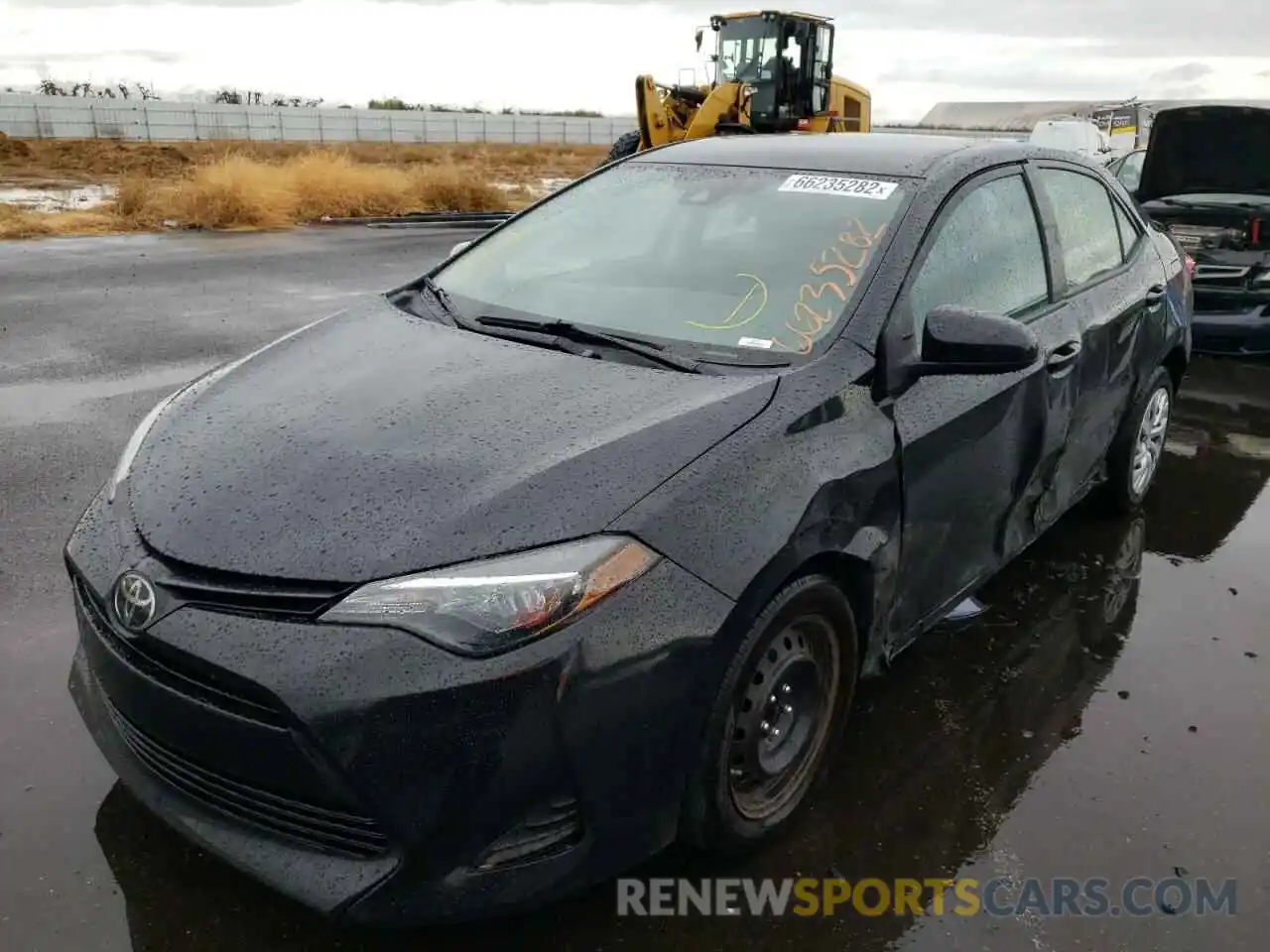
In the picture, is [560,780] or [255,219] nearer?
[560,780]

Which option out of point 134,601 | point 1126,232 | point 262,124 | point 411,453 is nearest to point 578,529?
point 411,453

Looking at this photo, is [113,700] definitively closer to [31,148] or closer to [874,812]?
[874,812]

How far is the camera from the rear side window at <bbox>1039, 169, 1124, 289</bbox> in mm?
3877

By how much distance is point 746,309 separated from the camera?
2990 millimetres

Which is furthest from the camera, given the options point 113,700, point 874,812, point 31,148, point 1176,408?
point 31,148

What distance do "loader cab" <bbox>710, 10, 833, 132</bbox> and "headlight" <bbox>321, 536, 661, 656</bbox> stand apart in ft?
51.5

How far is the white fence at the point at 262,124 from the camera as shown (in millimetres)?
42500

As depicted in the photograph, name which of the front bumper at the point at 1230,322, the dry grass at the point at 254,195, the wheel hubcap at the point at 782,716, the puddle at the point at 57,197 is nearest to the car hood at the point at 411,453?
the wheel hubcap at the point at 782,716

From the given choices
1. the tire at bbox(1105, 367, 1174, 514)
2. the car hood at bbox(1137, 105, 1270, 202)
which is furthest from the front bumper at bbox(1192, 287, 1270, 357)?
the tire at bbox(1105, 367, 1174, 514)

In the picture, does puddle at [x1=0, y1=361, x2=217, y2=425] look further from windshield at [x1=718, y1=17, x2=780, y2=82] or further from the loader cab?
windshield at [x1=718, y1=17, x2=780, y2=82]

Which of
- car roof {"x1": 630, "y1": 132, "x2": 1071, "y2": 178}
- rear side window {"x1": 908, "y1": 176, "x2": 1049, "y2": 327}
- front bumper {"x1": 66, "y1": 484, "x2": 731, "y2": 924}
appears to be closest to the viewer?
front bumper {"x1": 66, "y1": 484, "x2": 731, "y2": 924}

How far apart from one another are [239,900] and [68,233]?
14389 millimetres

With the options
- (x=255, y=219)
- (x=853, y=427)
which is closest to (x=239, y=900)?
(x=853, y=427)

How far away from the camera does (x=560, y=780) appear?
204 cm
